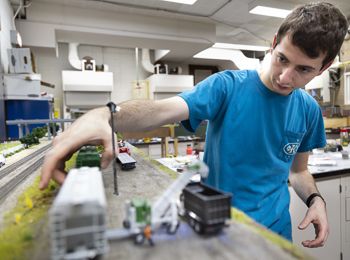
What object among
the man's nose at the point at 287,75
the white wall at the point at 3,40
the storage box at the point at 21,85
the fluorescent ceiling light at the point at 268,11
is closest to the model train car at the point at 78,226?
the man's nose at the point at 287,75

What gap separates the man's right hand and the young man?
0.43 ft

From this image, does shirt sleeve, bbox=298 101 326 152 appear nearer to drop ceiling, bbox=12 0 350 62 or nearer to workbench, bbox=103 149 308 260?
workbench, bbox=103 149 308 260

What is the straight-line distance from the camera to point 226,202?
407mm

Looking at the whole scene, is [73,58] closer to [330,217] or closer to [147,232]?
[330,217]

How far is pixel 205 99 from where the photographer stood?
934 millimetres

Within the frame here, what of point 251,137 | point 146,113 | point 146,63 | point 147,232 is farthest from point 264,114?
point 146,63

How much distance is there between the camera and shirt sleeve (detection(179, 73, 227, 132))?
922 mm

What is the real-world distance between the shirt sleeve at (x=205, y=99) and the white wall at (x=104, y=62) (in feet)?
16.3


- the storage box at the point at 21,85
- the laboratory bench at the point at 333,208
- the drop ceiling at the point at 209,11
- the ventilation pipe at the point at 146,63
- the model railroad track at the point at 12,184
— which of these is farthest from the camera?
the ventilation pipe at the point at 146,63

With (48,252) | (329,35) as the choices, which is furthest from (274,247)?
(329,35)

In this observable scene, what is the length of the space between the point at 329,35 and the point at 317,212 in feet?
2.21

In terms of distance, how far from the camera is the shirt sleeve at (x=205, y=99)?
92cm

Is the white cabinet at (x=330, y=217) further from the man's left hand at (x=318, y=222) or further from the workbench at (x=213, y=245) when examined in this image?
the workbench at (x=213, y=245)

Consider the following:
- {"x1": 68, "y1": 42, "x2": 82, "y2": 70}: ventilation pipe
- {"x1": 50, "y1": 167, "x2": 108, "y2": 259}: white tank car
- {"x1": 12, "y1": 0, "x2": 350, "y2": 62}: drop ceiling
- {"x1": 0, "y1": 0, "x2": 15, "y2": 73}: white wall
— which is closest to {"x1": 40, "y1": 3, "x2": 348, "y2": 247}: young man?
{"x1": 50, "y1": 167, "x2": 108, "y2": 259}: white tank car
